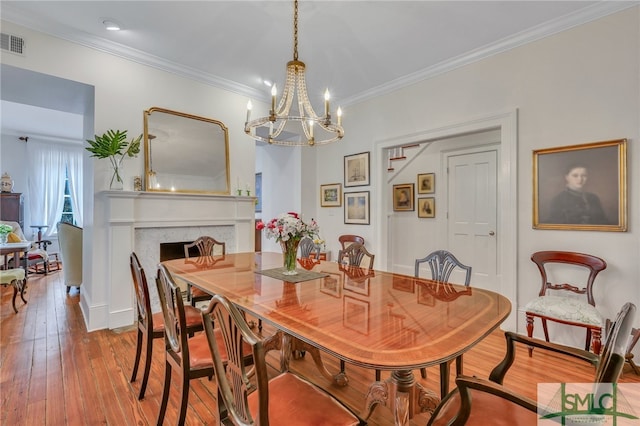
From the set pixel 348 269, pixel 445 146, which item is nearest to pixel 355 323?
pixel 348 269

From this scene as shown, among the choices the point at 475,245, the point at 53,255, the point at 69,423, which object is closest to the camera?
the point at 69,423

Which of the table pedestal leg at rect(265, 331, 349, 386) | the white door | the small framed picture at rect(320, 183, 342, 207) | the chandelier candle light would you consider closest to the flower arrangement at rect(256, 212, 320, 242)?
the chandelier candle light

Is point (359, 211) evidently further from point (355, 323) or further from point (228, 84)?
point (355, 323)

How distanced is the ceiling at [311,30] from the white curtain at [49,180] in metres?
4.95

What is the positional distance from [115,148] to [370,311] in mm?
2970

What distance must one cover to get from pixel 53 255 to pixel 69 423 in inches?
259

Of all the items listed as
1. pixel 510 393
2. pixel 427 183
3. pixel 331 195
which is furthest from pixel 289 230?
pixel 427 183

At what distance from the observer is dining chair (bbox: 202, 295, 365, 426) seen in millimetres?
933

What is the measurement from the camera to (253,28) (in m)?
2.85

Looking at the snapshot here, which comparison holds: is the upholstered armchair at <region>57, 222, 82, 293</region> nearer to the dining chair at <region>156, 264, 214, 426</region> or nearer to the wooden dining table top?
the wooden dining table top

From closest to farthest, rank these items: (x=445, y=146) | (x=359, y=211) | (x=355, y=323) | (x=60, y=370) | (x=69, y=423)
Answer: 1. (x=355, y=323)
2. (x=69, y=423)
3. (x=60, y=370)
4. (x=359, y=211)
5. (x=445, y=146)

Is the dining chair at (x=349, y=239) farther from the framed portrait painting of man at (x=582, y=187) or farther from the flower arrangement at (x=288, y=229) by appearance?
the flower arrangement at (x=288, y=229)

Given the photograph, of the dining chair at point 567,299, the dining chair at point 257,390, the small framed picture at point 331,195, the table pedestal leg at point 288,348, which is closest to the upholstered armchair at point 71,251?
the small framed picture at point 331,195

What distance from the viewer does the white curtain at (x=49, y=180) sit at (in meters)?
6.40
